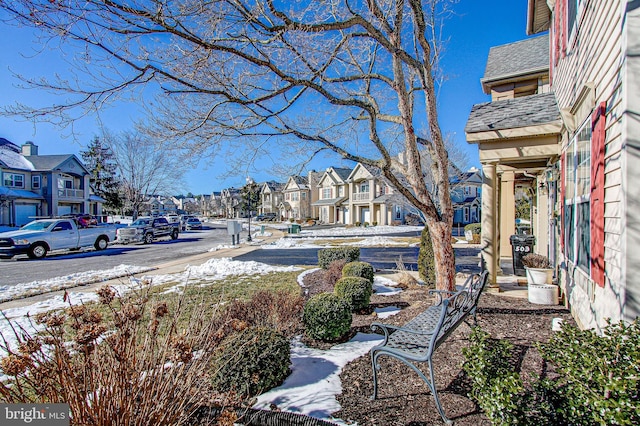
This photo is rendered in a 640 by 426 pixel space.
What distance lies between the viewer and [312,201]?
5575cm

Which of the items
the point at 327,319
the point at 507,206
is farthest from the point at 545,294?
the point at 507,206

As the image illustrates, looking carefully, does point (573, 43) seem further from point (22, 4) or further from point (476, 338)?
point (22, 4)

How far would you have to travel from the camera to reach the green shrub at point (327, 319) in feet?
15.0

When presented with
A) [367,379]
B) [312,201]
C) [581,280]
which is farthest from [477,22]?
[312,201]

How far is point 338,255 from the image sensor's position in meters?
10.2

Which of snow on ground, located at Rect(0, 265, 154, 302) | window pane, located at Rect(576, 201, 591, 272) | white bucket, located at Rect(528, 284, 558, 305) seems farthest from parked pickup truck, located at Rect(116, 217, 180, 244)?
window pane, located at Rect(576, 201, 591, 272)

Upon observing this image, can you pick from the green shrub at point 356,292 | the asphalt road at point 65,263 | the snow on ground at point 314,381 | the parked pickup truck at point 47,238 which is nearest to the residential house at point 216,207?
the parked pickup truck at point 47,238

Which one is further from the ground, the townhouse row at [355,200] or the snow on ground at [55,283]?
the townhouse row at [355,200]

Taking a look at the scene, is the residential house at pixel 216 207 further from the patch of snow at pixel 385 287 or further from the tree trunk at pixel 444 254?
the tree trunk at pixel 444 254

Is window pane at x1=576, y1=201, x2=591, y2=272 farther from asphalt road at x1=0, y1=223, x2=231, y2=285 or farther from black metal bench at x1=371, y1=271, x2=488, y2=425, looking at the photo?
asphalt road at x1=0, y1=223, x2=231, y2=285

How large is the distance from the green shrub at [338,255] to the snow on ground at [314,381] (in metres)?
5.16

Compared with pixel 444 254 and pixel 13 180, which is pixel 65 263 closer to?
pixel 444 254

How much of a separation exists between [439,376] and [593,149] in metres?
3.18

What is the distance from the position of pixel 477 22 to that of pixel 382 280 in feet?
20.6
